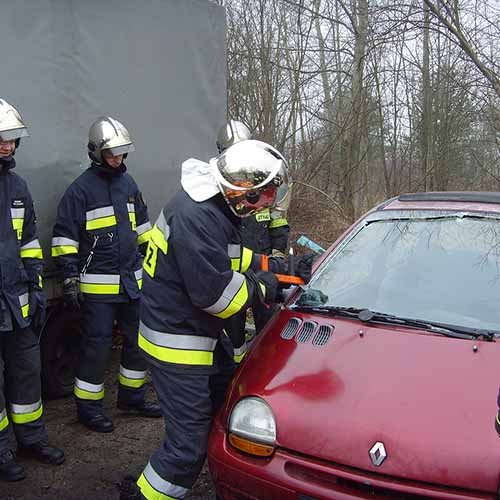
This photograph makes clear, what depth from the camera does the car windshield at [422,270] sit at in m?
2.70

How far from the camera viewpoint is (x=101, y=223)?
379 cm

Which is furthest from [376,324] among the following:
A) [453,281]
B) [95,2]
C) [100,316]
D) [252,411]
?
[95,2]

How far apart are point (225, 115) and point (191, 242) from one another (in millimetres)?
3174

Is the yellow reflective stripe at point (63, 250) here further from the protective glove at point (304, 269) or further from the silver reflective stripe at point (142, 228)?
the protective glove at point (304, 269)

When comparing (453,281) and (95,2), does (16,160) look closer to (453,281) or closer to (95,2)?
(95,2)

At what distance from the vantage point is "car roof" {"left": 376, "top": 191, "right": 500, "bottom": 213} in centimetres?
328

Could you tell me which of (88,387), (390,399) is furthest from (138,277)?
(390,399)

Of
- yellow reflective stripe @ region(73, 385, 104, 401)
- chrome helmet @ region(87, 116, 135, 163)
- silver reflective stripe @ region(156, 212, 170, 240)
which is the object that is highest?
chrome helmet @ region(87, 116, 135, 163)

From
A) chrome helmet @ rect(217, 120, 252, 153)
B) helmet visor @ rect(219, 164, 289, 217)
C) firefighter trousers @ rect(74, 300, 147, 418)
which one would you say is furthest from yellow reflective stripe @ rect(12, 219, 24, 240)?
chrome helmet @ rect(217, 120, 252, 153)

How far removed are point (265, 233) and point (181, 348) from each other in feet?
8.19

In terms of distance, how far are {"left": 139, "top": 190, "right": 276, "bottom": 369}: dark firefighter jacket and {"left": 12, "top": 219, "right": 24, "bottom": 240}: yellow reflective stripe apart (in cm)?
98

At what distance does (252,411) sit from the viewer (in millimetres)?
2336

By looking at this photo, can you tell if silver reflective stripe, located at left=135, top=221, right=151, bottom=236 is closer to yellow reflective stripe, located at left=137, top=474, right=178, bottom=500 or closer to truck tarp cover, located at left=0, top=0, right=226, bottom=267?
truck tarp cover, located at left=0, top=0, right=226, bottom=267

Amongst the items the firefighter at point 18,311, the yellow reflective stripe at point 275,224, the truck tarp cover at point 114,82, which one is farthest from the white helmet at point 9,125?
the yellow reflective stripe at point 275,224
